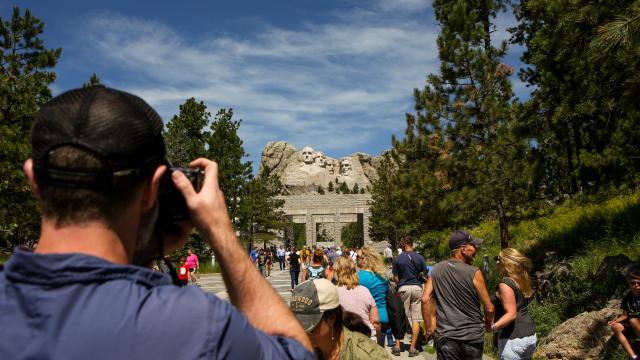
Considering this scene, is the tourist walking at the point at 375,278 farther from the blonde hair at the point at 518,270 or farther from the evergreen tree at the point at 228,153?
the evergreen tree at the point at 228,153

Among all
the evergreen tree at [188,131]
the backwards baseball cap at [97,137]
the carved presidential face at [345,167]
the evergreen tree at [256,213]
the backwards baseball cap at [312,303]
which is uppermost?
the carved presidential face at [345,167]

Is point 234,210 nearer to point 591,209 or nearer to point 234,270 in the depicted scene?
point 591,209

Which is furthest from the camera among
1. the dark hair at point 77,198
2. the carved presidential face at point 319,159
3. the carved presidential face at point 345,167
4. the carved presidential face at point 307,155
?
the carved presidential face at point 345,167

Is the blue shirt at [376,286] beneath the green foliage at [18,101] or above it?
beneath

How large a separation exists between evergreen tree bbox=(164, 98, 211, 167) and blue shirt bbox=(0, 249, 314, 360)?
30.8 m

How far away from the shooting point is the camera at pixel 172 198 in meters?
1.28

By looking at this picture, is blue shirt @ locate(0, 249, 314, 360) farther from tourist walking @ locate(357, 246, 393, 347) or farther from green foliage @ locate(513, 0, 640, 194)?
green foliage @ locate(513, 0, 640, 194)

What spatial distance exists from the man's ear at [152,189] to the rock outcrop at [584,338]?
7152 millimetres

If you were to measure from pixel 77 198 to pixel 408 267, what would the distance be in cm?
872

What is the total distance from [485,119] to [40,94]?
48.0 feet

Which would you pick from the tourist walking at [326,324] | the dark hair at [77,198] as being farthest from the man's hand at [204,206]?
the tourist walking at [326,324]

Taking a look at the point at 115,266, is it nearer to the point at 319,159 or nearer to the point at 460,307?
the point at 460,307

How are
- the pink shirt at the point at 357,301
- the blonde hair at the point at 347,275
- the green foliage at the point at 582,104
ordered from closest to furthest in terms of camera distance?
the pink shirt at the point at 357,301, the blonde hair at the point at 347,275, the green foliage at the point at 582,104

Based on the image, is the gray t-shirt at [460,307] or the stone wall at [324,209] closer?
the gray t-shirt at [460,307]
